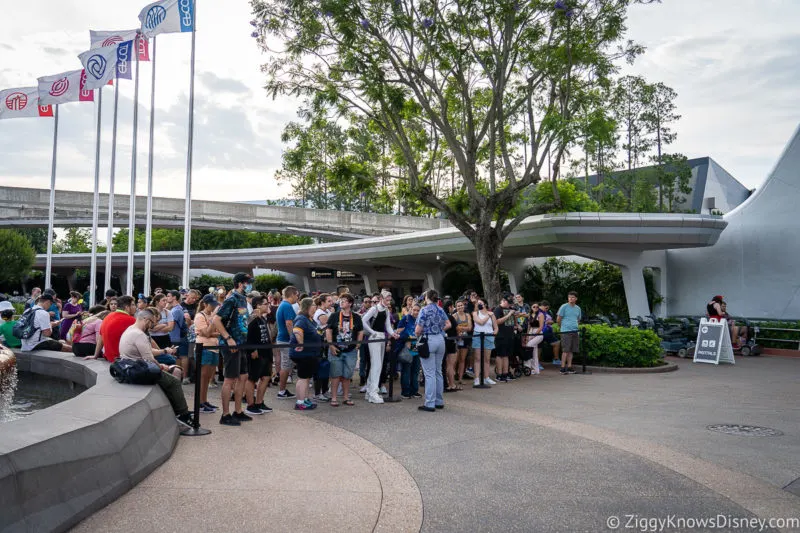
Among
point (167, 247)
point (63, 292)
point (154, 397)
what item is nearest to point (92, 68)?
point (154, 397)

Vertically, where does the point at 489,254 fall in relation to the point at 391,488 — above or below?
above

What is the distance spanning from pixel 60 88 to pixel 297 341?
2312 centimetres

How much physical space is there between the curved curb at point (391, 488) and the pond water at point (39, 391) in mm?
4926

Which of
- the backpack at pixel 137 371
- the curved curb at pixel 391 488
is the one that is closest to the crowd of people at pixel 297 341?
the backpack at pixel 137 371

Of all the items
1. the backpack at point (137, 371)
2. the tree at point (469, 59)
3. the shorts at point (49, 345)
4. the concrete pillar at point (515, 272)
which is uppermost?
the tree at point (469, 59)

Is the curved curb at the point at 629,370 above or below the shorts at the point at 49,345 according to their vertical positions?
below

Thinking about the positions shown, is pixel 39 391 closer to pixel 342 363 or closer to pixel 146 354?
pixel 146 354

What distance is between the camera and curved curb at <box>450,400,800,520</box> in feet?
18.0

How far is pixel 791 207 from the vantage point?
22.0 meters

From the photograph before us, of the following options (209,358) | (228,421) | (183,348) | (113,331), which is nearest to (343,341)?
(209,358)

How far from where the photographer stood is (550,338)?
52.3 ft

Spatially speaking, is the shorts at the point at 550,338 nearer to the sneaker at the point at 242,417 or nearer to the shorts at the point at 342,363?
the shorts at the point at 342,363

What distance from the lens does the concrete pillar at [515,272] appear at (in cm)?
2978

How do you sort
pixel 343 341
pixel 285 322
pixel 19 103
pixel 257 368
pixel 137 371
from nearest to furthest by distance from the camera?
pixel 137 371 < pixel 257 368 < pixel 285 322 < pixel 343 341 < pixel 19 103
